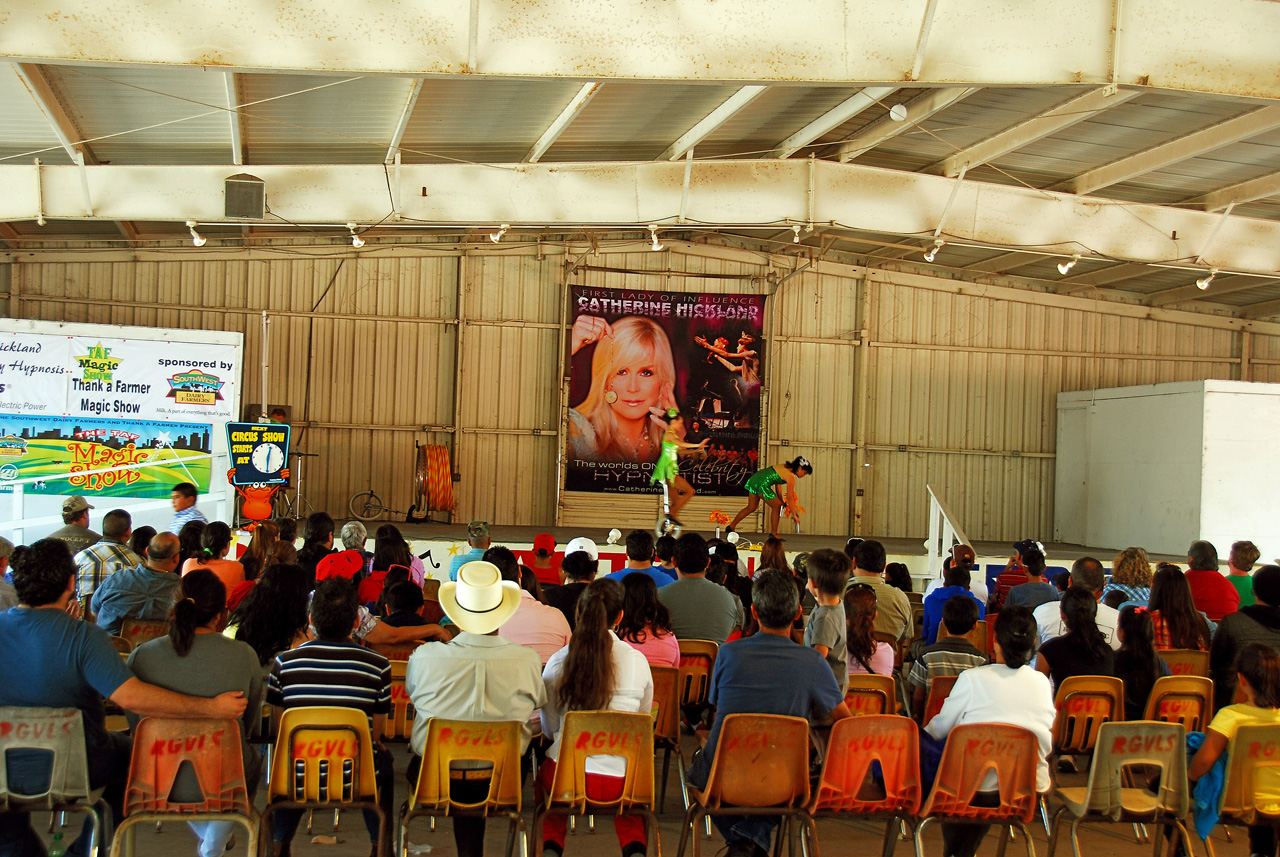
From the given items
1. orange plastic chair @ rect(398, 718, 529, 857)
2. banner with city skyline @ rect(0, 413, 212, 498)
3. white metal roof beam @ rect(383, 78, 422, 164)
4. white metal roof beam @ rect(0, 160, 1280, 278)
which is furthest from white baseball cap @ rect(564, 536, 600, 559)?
banner with city skyline @ rect(0, 413, 212, 498)

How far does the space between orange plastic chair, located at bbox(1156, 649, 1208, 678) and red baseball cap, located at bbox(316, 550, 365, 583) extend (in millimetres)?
4323

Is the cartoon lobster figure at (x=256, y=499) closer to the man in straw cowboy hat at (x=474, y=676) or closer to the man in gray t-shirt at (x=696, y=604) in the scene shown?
the man in gray t-shirt at (x=696, y=604)

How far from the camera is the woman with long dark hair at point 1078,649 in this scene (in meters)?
4.57

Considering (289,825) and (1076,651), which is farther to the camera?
(1076,651)

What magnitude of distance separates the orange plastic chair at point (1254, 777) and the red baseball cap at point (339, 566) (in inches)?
170

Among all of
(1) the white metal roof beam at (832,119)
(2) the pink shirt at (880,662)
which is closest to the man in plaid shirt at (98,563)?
(2) the pink shirt at (880,662)

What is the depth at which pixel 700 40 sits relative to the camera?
5.51 m

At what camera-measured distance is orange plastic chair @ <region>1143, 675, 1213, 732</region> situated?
4.35 metres

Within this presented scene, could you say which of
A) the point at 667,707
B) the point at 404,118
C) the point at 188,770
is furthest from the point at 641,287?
the point at 188,770

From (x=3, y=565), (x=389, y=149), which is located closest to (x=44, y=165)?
(x=389, y=149)

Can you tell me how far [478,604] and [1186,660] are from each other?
3.65 m

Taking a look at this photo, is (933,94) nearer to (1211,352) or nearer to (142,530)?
(142,530)

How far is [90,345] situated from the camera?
1186cm

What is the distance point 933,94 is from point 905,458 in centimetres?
765
